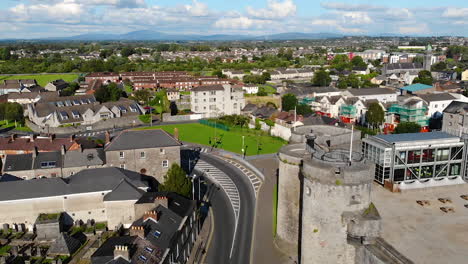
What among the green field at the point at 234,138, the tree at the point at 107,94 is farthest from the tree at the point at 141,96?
the green field at the point at 234,138

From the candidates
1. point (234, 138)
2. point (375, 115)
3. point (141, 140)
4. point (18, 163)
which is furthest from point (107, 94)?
point (375, 115)

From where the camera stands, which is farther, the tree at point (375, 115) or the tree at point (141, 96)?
the tree at point (141, 96)

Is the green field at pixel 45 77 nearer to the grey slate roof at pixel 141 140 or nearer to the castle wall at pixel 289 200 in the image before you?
the grey slate roof at pixel 141 140

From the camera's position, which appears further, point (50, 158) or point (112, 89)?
point (112, 89)

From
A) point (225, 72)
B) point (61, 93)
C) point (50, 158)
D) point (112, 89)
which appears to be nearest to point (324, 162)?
point (50, 158)

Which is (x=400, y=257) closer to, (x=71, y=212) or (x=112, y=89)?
(x=71, y=212)

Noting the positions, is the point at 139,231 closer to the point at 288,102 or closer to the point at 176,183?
the point at 176,183
